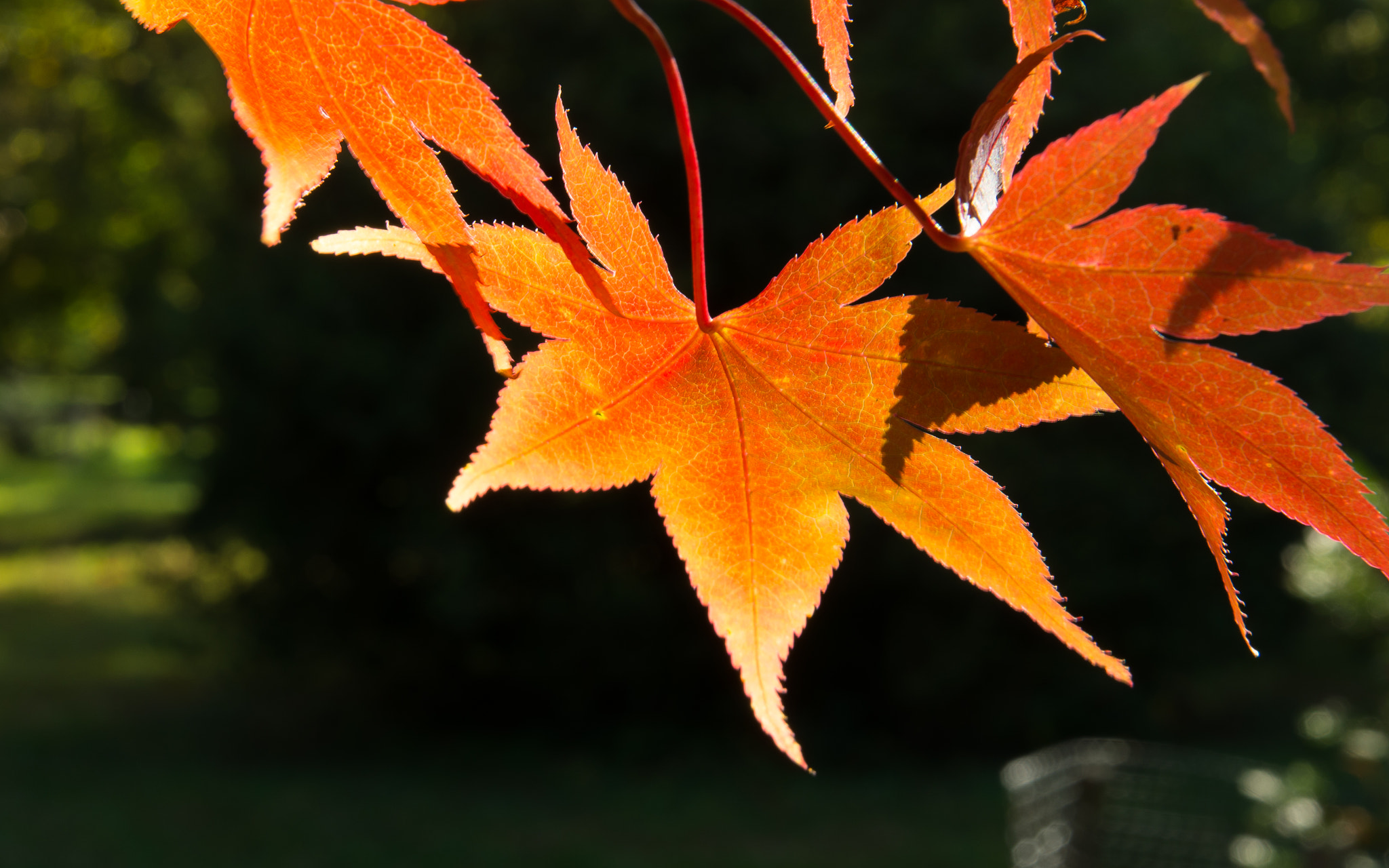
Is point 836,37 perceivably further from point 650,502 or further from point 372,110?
point 650,502

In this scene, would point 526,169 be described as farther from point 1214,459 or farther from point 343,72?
point 1214,459

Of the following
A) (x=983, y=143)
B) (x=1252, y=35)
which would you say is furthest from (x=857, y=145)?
(x=1252, y=35)

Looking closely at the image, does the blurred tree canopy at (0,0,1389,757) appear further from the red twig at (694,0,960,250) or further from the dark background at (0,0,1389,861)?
the red twig at (694,0,960,250)

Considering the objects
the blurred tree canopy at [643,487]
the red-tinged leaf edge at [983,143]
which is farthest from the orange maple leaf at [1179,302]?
the blurred tree canopy at [643,487]

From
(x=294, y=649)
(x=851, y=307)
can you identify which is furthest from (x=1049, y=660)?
(x=851, y=307)

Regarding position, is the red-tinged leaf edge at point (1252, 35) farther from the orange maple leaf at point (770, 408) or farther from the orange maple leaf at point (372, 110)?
the orange maple leaf at point (372, 110)
